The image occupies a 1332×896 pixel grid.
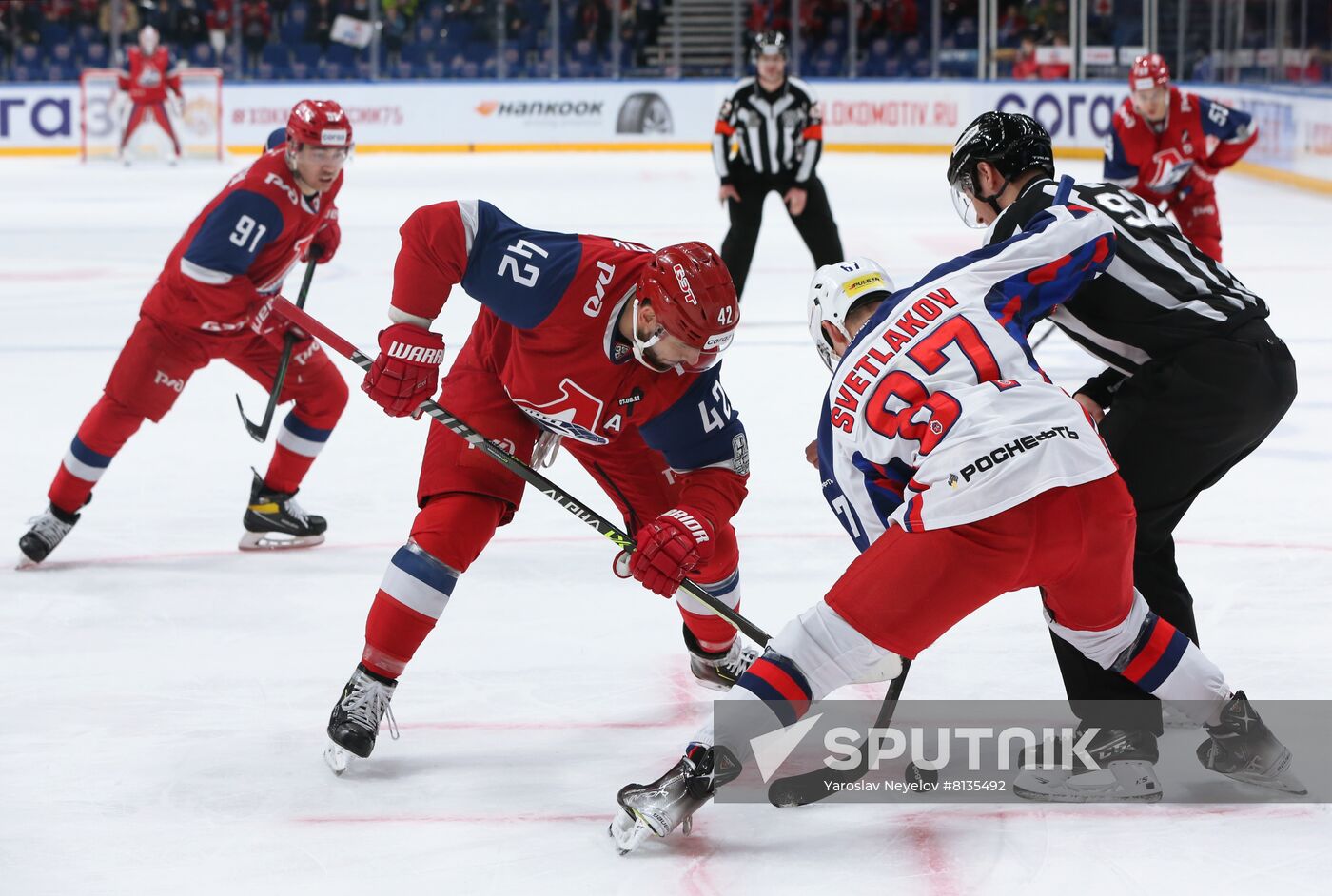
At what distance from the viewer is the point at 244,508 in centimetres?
470

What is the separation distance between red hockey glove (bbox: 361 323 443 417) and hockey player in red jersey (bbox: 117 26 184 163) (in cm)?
1413

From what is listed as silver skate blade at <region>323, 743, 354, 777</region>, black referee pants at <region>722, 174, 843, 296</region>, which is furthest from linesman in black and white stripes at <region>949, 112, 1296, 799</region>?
black referee pants at <region>722, 174, 843, 296</region>

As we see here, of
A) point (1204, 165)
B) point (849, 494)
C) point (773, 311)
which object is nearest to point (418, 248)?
point (849, 494)

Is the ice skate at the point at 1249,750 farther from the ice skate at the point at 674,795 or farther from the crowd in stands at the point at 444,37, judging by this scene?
the crowd in stands at the point at 444,37

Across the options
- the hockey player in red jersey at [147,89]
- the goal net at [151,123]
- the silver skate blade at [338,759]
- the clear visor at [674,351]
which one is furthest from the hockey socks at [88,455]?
the goal net at [151,123]

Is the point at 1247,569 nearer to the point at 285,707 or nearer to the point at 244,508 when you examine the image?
the point at 285,707

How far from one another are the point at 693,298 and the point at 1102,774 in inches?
42.5

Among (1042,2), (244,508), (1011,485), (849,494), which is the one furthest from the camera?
(1042,2)

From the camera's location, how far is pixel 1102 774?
9.00ft

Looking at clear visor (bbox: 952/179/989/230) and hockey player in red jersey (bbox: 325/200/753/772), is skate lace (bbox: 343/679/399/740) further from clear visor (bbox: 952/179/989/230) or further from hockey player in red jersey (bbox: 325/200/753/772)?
clear visor (bbox: 952/179/989/230)

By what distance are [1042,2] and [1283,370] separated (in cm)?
1484

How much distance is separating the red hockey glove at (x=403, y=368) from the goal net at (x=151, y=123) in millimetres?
14609

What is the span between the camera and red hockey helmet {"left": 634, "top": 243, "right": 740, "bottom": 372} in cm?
259

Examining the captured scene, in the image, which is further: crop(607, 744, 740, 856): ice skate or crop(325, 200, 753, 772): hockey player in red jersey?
crop(325, 200, 753, 772): hockey player in red jersey
